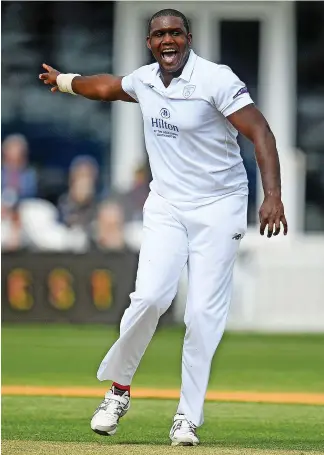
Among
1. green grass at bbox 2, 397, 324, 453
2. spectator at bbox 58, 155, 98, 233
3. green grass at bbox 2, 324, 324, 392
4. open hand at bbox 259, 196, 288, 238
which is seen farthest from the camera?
spectator at bbox 58, 155, 98, 233

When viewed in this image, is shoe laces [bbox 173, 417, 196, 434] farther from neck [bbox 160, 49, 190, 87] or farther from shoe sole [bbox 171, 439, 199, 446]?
neck [bbox 160, 49, 190, 87]

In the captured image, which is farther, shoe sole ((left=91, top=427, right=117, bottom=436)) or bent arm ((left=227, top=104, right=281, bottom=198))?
shoe sole ((left=91, top=427, right=117, bottom=436))

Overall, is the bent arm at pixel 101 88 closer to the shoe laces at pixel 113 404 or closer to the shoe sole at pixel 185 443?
the shoe laces at pixel 113 404

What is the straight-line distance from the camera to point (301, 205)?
733 inches

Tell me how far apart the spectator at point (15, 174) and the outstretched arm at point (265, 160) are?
33.6 feet

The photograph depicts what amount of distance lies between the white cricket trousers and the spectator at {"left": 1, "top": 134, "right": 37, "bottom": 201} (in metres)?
9.94

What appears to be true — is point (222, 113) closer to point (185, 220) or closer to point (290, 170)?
point (185, 220)

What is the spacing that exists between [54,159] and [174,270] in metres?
12.2

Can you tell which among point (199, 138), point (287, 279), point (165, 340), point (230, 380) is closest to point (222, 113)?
point (199, 138)

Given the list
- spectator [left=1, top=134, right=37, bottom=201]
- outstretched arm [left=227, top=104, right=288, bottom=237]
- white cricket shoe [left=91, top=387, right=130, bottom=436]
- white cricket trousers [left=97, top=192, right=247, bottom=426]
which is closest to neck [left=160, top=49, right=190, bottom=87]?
outstretched arm [left=227, top=104, right=288, bottom=237]

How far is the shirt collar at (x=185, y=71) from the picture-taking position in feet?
22.0

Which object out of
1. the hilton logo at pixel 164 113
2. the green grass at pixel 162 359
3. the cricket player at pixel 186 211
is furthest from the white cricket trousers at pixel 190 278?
Answer: the green grass at pixel 162 359

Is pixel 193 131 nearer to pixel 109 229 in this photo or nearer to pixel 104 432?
pixel 104 432

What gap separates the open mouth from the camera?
6.72 m
